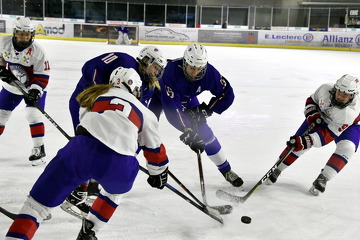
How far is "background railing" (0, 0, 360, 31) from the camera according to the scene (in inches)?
654

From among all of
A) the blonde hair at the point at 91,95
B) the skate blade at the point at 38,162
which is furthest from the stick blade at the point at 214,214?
the skate blade at the point at 38,162

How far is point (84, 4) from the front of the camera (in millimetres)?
17062

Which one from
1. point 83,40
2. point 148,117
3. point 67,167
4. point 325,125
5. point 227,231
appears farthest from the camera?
point 83,40

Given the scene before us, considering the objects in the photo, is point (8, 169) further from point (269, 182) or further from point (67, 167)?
point (269, 182)

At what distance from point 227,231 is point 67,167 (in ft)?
3.43

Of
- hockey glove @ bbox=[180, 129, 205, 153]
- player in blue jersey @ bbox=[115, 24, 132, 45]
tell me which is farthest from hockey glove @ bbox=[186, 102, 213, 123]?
player in blue jersey @ bbox=[115, 24, 132, 45]

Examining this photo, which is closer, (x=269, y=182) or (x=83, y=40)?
(x=269, y=182)

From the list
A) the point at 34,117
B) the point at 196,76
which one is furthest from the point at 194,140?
the point at 34,117

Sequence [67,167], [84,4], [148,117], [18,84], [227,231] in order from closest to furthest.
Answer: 1. [67,167]
2. [148,117]
3. [227,231]
4. [18,84]
5. [84,4]

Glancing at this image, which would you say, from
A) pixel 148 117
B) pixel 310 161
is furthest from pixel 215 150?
pixel 148 117

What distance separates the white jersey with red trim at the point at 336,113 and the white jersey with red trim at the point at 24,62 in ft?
7.16

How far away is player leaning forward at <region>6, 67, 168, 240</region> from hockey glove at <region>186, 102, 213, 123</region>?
Result: 3.88 ft

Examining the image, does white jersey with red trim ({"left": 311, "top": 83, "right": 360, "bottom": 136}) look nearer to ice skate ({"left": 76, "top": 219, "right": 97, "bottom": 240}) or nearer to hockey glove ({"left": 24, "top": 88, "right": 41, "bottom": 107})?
ice skate ({"left": 76, "top": 219, "right": 97, "bottom": 240})

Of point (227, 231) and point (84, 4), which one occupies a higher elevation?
point (84, 4)
